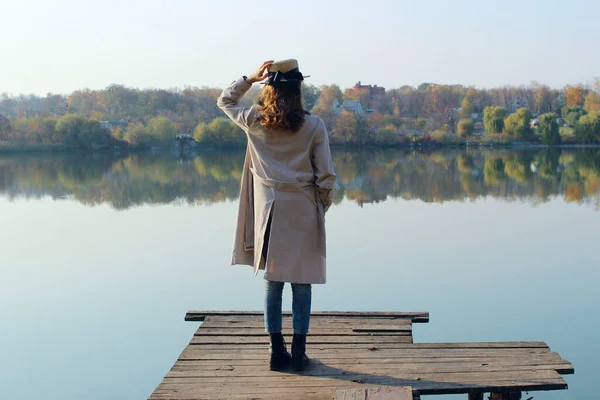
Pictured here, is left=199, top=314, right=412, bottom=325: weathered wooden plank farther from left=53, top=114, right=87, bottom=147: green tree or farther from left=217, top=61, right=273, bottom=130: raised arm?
left=53, top=114, right=87, bottom=147: green tree

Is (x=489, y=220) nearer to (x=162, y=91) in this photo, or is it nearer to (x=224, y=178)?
(x=224, y=178)

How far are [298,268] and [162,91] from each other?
62244 mm

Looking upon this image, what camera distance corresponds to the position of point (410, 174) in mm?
24625

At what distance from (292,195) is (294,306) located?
56 centimetres

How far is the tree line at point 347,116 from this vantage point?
48594 millimetres

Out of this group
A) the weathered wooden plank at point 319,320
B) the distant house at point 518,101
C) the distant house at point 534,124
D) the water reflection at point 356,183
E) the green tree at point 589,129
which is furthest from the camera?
the distant house at point 518,101

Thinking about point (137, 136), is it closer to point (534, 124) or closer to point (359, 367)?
point (534, 124)

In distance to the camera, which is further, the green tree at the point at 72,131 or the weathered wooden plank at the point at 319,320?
the green tree at the point at 72,131

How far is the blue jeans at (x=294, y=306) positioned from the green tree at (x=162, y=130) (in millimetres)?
47973

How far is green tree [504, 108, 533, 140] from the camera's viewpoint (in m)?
52.7

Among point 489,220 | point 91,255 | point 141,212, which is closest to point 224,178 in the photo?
point 141,212

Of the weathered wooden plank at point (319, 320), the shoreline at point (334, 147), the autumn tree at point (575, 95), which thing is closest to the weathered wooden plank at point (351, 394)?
the weathered wooden plank at point (319, 320)

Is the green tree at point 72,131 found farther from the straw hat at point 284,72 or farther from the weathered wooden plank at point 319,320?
the straw hat at point 284,72

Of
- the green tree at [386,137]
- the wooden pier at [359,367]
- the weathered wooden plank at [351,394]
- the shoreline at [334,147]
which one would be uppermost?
the weathered wooden plank at [351,394]
